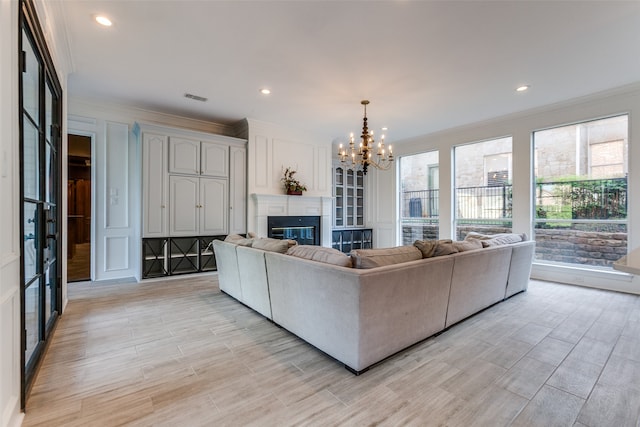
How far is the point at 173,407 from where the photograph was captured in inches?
67.5

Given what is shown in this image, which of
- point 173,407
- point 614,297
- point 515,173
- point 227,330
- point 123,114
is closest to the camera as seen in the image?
point 173,407

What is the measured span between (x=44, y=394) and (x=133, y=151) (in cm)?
401

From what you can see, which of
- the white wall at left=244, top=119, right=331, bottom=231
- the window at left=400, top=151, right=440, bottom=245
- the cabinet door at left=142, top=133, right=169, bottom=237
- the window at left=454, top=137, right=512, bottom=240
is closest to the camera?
the cabinet door at left=142, top=133, right=169, bottom=237

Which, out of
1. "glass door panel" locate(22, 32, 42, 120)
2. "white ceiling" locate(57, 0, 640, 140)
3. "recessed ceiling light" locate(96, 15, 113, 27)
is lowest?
"glass door panel" locate(22, 32, 42, 120)

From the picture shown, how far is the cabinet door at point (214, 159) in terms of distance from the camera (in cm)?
514

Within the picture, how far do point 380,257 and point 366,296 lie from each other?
1.17 ft

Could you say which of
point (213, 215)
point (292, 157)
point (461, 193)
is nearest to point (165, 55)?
point (213, 215)

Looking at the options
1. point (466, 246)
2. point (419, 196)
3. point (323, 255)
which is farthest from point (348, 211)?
point (323, 255)

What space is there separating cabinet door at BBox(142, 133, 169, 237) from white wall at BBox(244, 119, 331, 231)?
141 centimetres

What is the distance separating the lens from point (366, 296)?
1965 millimetres

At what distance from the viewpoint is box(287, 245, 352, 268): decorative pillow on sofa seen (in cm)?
218

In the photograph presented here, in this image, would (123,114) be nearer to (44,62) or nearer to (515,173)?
(44,62)

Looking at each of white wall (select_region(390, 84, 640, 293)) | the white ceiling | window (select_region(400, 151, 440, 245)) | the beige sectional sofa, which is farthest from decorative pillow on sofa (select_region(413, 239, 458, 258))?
window (select_region(400, 151, 440, 245))

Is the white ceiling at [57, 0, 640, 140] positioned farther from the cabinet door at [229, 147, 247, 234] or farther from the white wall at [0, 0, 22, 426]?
the white wall at [0, 0, 22, 426]
